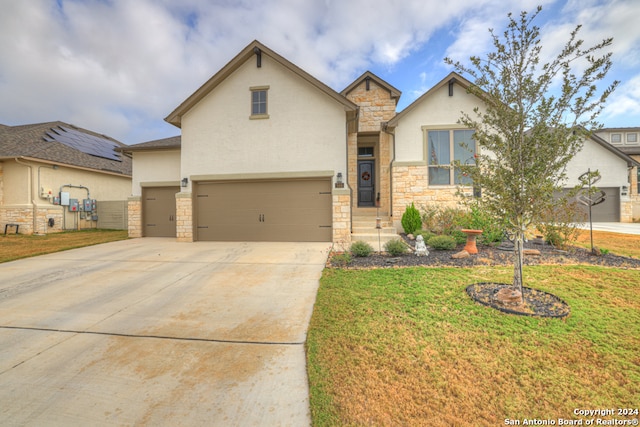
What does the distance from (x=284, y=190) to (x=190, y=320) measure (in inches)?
260

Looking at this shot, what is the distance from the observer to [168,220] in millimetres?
11406

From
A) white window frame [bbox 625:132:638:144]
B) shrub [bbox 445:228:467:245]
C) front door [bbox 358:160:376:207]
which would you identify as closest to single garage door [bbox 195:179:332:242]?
shrub [bbox 445:228:467:245]

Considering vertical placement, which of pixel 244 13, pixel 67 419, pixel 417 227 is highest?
pixel 244 13

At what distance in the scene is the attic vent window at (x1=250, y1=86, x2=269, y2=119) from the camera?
964cm

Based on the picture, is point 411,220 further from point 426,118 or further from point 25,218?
point 25,218

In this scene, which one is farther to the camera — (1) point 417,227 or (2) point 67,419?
(1) point 417,227

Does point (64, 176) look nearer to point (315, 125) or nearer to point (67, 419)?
point (315, 125)

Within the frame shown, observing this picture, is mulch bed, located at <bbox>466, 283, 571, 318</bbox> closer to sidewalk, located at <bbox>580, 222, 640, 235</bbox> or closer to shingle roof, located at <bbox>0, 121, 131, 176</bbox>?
sidewalk, located at <bbox>580, 222, 640, 235</bbox>

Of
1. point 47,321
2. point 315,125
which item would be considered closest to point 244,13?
point 315,125

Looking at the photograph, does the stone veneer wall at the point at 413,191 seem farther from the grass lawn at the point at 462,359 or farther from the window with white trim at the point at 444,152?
the grass lawn at the point at 462,359

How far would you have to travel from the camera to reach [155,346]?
9.33 feet

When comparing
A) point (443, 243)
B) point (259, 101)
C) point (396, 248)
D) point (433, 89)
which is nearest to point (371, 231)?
point (443, 243)

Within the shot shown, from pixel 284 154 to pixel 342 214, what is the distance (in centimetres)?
300

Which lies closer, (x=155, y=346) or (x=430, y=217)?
(x=155, y=346)
